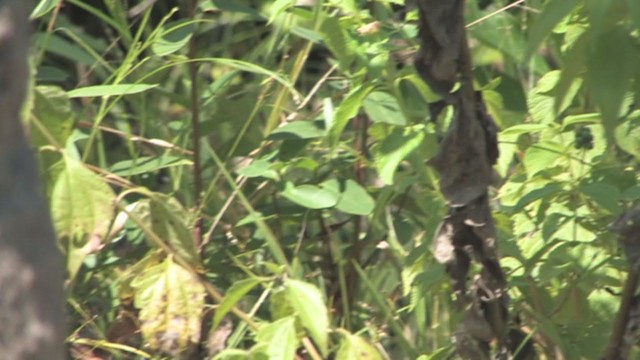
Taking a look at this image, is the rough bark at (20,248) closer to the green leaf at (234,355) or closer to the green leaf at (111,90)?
the green leaf at (234,355)

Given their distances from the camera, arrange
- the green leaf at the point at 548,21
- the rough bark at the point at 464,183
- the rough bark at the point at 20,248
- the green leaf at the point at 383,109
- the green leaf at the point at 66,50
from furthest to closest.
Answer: the green leaf at the point at 66,50
the green leaf at the point at 383,109
the rough bark at the point at 464,183
the green leaf at the point at 548,21
the rough bark at the point at 20,248

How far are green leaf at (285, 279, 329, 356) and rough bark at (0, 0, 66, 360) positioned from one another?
0.85 meters

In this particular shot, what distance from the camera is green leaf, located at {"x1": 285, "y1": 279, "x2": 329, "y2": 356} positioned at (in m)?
1.66

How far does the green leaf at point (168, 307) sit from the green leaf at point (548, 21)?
31.1 inches

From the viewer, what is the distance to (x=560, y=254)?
178cm

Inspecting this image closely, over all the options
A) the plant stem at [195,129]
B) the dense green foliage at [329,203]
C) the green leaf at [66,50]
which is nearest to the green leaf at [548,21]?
the dense green foliage at [329,203]

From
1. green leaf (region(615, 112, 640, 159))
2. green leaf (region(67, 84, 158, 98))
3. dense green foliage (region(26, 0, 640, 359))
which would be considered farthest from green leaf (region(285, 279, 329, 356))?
green leaf (region(615, 112, 640, 159))

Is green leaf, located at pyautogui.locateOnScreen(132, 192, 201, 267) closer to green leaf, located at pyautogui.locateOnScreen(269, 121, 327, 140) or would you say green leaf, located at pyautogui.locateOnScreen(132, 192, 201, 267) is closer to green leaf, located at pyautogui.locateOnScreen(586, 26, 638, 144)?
green leaf, located at pyautogui.locateOnScreen(269, 121, 327, 140)

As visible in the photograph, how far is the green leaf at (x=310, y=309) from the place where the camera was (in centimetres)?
166

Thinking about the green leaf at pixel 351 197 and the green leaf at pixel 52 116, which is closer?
the green leaf at pixel 52 116

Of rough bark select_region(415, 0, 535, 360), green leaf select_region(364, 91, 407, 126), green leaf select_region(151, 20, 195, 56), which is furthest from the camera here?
green leaf select_region(151, 20, 195, 56)

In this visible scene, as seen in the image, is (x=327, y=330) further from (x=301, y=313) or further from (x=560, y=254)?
A: (x=560, y=254)

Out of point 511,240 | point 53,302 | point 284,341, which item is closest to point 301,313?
point 284,341

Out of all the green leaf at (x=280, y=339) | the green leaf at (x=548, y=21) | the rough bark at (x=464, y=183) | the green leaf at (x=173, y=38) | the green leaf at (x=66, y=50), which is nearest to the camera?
the green leaf at (x=548, y=21)
